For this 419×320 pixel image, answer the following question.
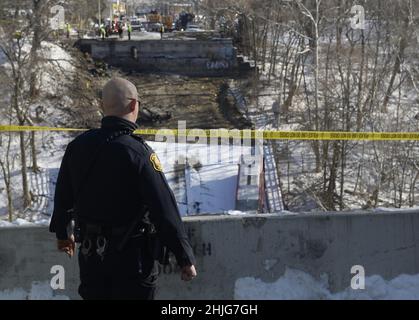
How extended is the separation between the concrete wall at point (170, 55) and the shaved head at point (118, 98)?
127 feet

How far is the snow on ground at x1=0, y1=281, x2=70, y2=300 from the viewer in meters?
5.21

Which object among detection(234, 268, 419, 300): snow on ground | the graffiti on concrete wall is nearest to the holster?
detection(234, 268, 419, 300): snow on ground

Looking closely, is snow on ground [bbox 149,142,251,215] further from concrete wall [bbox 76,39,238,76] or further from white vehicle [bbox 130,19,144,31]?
white vehicle [bbox 130,19,144,31]

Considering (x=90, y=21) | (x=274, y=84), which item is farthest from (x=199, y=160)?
(x=90, y=21)

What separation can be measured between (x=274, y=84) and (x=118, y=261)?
34.3 metres

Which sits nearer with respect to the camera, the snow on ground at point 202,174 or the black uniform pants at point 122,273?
the black uniform pants at point 122,273

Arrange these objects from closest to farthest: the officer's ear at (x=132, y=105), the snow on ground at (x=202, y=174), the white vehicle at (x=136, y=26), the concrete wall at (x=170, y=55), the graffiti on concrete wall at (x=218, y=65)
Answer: the officer's ear at (x=132, y=105)
the snow on ground at (x=202, y=174)
the graffiti on concrete wall at (x=218, y=65)
the concrete wall at (x=170, y=55)
the white vehicle at (x=136, y=26)

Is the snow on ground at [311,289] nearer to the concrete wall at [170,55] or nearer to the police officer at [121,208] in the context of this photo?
the police officer at [121,208]

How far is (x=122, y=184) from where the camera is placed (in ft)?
11.7

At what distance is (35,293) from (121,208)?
2.05m

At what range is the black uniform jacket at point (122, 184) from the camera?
3.51 m

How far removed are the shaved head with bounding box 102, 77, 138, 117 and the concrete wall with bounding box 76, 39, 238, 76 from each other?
38829 mm

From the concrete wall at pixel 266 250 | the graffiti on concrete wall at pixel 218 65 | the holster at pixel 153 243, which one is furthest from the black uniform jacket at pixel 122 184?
the graffiti on concrete wall at pixel 218 65

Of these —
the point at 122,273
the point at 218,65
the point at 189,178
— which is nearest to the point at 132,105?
the point at 122,273
